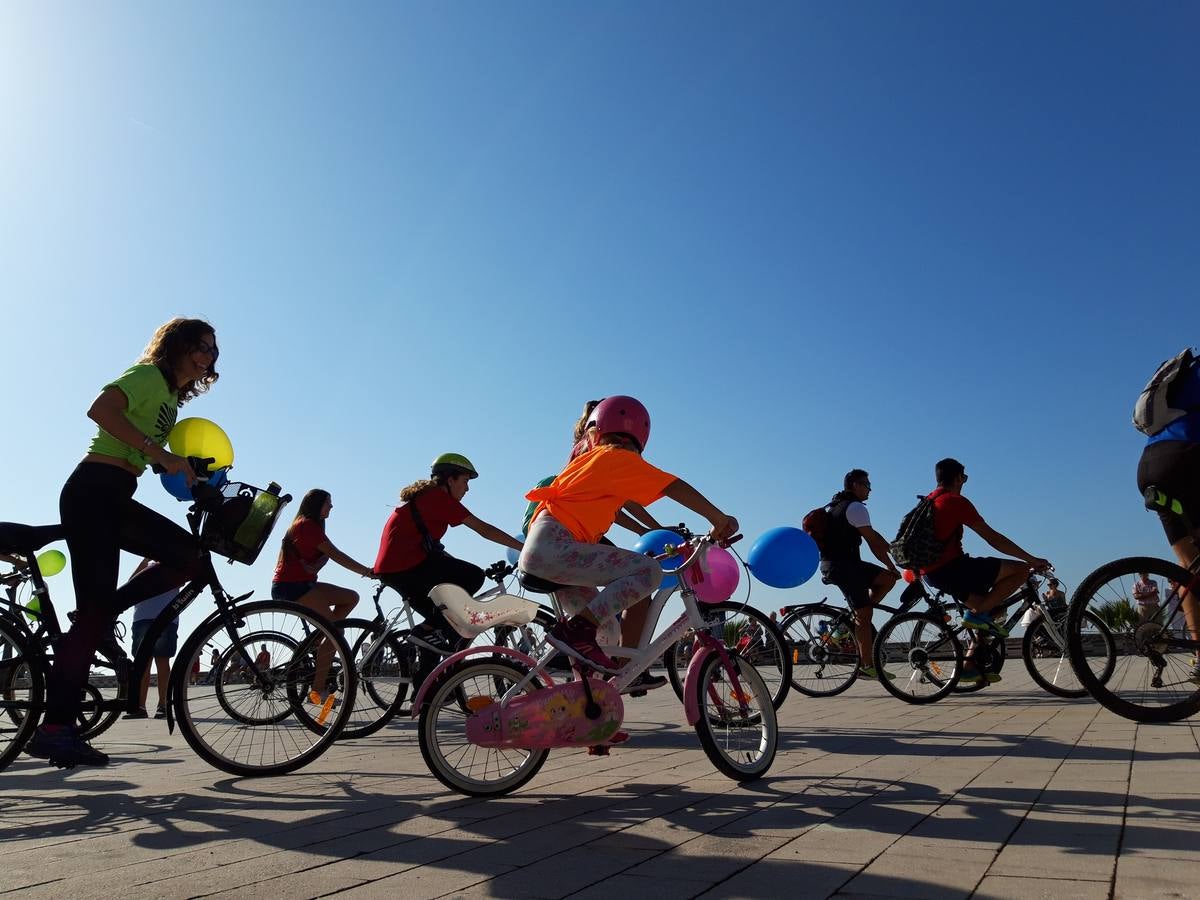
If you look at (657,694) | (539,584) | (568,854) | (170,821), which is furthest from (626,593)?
(657,694)

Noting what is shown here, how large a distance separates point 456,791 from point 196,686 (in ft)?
4.60

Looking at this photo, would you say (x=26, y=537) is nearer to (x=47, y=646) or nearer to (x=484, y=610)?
(x=47, y=646)

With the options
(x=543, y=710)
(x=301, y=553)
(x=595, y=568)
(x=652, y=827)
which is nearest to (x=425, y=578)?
(x=301, y=553)

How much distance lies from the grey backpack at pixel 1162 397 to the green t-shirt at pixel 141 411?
206 inches

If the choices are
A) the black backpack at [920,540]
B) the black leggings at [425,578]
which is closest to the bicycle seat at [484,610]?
the black leggings at [425,578]

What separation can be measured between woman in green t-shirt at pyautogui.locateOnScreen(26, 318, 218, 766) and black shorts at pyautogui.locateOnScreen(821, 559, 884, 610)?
5.97m

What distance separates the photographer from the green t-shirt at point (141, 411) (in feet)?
14.5

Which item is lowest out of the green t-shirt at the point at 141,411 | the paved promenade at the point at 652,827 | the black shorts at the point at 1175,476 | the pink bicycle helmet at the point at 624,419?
the paved promenade at the point at 652,827

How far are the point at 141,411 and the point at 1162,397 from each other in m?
5.34

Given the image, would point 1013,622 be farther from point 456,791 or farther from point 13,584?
point 13,584

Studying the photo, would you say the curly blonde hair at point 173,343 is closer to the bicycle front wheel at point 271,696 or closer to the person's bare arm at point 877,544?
the bicycle front wheel at point 271,696

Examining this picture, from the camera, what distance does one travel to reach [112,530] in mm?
4402

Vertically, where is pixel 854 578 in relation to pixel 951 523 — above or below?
below

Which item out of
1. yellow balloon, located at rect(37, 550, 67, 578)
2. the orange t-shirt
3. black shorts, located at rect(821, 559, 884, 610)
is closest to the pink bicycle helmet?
the orange t-shirt
